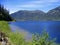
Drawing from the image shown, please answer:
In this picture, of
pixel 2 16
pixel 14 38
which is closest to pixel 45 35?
pixel 14 38

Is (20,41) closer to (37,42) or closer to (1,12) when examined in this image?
(37,42)

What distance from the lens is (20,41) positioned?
78.1 ft

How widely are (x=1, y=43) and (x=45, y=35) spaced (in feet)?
18.4

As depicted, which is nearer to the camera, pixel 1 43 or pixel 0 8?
pixel 1 43

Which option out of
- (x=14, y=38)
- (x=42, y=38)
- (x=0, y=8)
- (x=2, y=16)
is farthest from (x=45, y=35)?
(x=0, y=8)

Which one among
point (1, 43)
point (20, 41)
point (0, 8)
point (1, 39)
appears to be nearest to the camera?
point (1, 43)

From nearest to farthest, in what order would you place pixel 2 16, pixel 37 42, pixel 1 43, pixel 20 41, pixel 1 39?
pixel 1 43 < pixel 1 39 < pixel 37 42 < pixel 20 41 < pixel 2 16

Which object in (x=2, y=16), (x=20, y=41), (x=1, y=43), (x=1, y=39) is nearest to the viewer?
(x=1, y=43)

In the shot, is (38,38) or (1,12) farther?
(1,12)

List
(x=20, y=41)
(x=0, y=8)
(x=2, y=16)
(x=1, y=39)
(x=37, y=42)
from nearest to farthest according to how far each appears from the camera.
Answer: (x=1, y=39) → (x=37, y=42) → (x=20, y=41) → (x=2, y=16) → (x=0, y=8)

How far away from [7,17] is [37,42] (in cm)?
14829

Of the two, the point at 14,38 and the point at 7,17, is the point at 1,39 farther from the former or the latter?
the point at 7,17

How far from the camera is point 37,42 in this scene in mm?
19688

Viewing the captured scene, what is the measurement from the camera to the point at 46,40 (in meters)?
20.1
